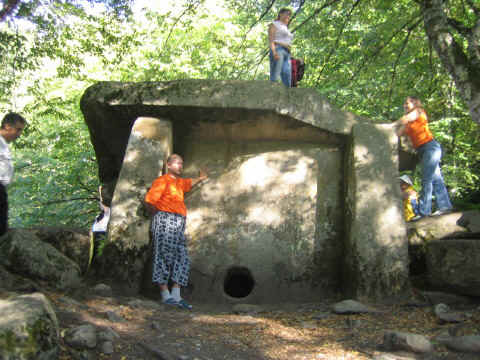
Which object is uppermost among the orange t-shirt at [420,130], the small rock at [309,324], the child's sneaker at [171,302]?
the orange t-shirt at [420,130]

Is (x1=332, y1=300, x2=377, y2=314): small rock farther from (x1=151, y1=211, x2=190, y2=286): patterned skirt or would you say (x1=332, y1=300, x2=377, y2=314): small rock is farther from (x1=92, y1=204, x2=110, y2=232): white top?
(x1=92, y1=204, x2=110, y2=232): white top

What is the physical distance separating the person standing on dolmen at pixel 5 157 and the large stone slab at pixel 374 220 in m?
3.75

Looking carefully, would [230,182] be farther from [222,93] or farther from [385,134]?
[385,134]

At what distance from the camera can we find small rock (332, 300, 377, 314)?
416cm

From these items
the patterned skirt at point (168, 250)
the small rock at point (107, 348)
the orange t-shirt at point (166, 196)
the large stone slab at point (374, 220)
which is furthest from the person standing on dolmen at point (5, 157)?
the large stone slab at point (374, 220)

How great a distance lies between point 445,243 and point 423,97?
5.35 metres

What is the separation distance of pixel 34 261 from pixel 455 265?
14.1 feet

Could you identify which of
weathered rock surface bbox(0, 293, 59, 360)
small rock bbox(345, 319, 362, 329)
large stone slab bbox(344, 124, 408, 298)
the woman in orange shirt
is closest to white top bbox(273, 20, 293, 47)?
large stone slab bbox(344, 124, 408, 298)

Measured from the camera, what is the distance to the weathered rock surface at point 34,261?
4.00 meters

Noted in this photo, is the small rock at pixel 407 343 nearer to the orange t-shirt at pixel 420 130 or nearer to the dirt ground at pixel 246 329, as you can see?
the dirt ground at pixel 246 329

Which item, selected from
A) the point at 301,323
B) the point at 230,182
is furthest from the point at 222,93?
the point at 301,323

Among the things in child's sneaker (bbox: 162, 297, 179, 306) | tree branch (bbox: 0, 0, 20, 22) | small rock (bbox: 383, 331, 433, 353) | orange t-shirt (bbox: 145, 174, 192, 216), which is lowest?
small rock (bbox: 383, 331, 433, 353)

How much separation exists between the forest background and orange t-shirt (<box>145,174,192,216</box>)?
2951 mm

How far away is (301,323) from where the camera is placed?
404 centimetres
